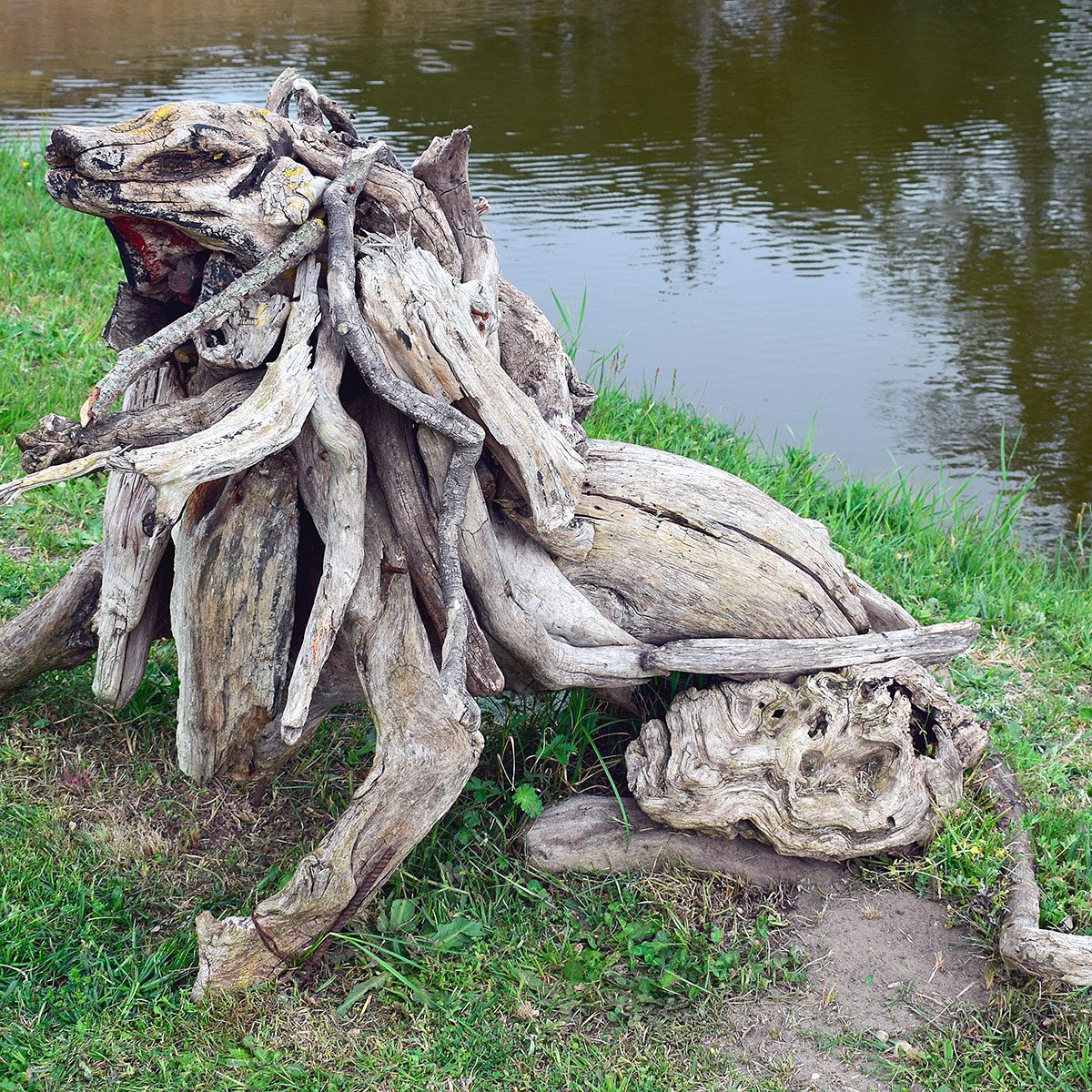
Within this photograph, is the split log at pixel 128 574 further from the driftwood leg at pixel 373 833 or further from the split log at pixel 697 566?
the split log at pixel 697 566

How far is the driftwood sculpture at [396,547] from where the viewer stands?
9.07 ft

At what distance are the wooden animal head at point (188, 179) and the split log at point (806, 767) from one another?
1705mm

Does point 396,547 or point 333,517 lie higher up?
point 333,517

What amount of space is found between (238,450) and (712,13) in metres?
15.6

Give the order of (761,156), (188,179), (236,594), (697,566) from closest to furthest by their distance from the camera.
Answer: (188,179)
(236,594)
(697,566)
(761,156)

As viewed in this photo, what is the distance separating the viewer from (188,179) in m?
2.73

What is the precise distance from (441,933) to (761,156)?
29.1 feet

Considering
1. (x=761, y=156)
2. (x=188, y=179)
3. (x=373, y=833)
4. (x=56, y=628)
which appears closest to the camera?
(x=188, y=179)

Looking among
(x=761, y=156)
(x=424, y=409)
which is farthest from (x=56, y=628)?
(x=761, y=156)

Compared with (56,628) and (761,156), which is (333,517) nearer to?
(56,628)

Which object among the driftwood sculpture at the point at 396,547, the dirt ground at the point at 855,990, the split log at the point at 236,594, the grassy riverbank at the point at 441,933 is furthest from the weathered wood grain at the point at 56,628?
the dirt ground at the point at 855,990

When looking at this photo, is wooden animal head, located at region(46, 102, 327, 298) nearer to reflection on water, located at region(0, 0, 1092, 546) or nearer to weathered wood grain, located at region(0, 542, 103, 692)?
weathered wood grain, located at region(0, 542, 103, 692)

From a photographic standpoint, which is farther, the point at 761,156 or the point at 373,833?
the point at 761,156

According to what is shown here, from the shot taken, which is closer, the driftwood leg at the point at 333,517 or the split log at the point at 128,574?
the driftwood leg at the point at 333,517
